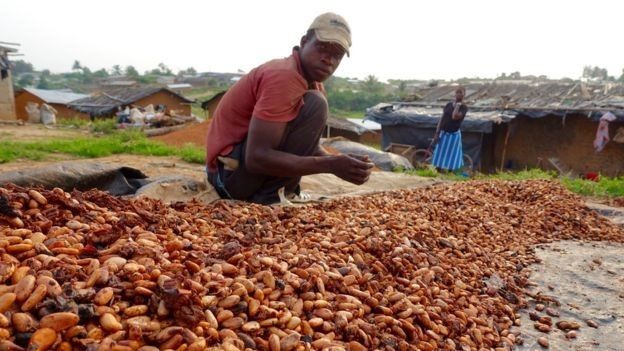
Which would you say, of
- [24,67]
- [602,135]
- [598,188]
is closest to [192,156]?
[598,188]

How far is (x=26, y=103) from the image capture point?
22.9 m

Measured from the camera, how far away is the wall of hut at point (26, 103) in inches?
909

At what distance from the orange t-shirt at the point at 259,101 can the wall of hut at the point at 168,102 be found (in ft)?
67.4

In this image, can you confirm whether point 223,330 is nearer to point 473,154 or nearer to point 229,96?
point 229,96

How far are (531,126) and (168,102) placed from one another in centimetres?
1804

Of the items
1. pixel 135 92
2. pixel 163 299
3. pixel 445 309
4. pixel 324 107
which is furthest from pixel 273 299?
pixel 135 92

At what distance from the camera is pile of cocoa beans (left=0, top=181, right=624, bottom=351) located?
1.13 metres

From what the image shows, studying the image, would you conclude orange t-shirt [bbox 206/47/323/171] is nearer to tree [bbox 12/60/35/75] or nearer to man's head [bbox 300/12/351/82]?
man's head [bbox 300/12/351/82]

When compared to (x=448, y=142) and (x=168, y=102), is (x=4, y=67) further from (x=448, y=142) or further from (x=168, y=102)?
(x=448, y=142)

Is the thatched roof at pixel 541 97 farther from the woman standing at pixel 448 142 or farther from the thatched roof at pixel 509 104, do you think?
the woman standing at pixel 448 142

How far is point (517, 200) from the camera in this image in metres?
4.18

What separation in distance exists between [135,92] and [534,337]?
24329mm

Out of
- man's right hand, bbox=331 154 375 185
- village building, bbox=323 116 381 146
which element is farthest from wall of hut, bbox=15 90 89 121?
man's right hand, bbox=331 154 375 185

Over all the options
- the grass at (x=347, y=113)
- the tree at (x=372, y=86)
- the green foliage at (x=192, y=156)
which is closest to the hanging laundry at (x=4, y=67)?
the green foliage at (x=192, y=156)
